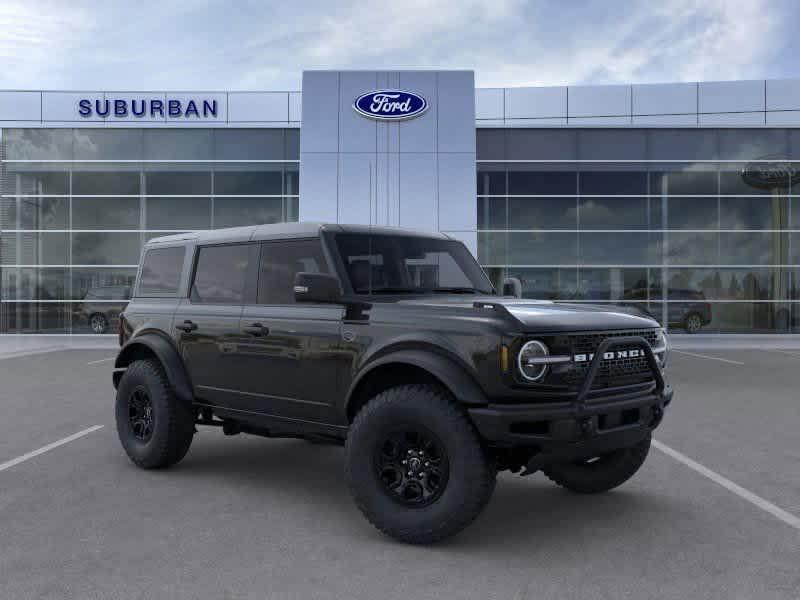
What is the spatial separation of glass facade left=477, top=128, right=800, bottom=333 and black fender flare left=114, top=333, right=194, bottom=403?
20.3m

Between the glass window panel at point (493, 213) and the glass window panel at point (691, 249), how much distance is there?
5836 millimetres

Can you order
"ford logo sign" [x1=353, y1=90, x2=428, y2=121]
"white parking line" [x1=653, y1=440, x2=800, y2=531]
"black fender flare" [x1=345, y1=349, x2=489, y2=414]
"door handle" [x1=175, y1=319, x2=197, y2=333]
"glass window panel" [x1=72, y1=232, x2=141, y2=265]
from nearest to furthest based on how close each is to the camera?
"black fender flare" [x1=345, y1=349, x2=489, y2=414] → "white parking line" [x1=653, y1=440, x2=800, y2=531] → "door handle" [x1=175, y1=319, x2=197, y2=333] → "ford logo sign" [x1=353, y1=90, x2=428, y2=121] → "glass window panel" [x1=72, y1=232, x2=141, y2=265]

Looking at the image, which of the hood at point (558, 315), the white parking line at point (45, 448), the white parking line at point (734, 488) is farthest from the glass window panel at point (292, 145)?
the hood at point (558, 315)

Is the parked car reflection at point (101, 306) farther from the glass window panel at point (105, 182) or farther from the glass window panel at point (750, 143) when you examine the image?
the glass window panel at point (750, 143)

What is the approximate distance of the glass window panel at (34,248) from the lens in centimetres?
2644

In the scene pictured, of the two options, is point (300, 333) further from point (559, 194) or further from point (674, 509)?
point (559, 194)

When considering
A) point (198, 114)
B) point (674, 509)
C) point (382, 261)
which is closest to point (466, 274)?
point (382, 261)

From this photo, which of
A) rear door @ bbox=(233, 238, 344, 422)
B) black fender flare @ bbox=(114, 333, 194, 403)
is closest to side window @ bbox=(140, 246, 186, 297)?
black fender flare @ bbox=(114, 333, 194, 403)

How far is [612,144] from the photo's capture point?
1040 inches

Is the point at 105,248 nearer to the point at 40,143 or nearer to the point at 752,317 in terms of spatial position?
the point at 40,143

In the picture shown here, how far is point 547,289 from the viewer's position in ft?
85.3

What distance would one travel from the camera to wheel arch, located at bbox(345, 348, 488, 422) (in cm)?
425

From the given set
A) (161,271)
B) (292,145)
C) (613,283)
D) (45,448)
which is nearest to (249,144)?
(292,145)

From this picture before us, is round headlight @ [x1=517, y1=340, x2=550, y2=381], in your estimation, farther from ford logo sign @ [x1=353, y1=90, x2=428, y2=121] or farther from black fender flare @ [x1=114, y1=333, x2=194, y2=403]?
ford logo sign @ [x1=353, y1=90, x2=428, y2=121]
